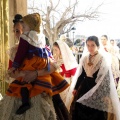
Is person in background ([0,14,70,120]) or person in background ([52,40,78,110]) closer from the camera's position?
person in background ([0,14,70,120])

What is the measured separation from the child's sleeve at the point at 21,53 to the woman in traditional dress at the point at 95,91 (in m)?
1.31

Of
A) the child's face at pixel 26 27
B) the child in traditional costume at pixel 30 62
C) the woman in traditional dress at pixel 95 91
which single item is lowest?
the woman in traditional dress at pixel 95 91

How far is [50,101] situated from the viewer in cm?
205

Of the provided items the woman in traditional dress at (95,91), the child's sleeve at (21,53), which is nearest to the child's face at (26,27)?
the child's sleeve at (21,53)

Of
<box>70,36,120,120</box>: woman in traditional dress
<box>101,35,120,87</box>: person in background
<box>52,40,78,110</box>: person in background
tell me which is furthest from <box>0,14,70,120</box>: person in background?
<box>101,35,120,87</box>: person in background

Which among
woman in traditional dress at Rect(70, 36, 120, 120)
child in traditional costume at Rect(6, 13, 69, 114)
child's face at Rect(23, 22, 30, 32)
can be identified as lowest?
woman in traditional dress at Rect(70, 36, 120, 120)

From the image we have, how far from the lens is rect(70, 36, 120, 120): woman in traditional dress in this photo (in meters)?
3.12

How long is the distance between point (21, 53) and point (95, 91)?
4.65 feet

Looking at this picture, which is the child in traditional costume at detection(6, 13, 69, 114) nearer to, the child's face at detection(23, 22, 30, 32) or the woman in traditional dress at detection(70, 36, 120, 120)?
the child's face at detection(23, 22, 30, 32)

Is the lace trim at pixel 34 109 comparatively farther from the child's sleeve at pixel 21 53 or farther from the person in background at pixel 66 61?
the person in background at pixel 66 61

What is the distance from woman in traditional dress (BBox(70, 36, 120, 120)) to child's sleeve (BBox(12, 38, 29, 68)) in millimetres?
1313

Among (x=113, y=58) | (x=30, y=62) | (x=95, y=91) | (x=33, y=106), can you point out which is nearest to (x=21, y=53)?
(x=30, y=62)

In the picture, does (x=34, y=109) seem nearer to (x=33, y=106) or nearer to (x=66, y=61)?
(x=33, y=106)

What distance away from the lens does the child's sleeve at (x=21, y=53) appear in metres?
1.95
